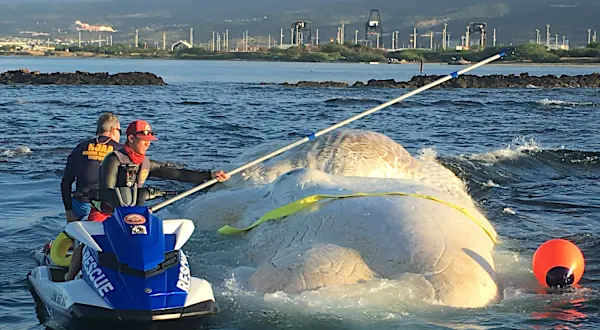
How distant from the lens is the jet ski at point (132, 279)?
19.5 ft

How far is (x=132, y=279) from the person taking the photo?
6000 mm

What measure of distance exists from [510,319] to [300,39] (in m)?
186

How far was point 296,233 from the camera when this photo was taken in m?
7.84

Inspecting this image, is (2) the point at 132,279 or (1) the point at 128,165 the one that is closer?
(2) the point at 132,279

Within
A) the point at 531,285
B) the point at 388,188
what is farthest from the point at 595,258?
the point at 388,188

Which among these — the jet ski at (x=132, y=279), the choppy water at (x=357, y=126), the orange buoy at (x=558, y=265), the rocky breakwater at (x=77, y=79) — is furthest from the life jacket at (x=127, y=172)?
the rocky breakwater at (x=77, y=79)

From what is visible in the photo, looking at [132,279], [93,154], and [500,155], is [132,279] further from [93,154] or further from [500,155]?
[500,155]

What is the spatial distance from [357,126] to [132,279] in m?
17.8

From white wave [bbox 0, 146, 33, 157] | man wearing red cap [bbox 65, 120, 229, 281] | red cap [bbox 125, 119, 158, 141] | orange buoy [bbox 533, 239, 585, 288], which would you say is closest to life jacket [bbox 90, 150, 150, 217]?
man wearing red cap [bbox 65, 120, 229, 281]

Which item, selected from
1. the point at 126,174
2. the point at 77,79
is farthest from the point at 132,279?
the point at 77,79

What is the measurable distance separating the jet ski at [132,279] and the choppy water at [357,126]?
0.64 metres

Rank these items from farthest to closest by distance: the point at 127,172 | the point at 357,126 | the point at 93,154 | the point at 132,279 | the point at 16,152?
the point at 357,126, the point at 16,152, the point at 93,154, the point at 127,172, the point at 132,279

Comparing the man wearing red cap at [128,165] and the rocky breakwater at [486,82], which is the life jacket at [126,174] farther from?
the rocky breakwater at [486,82]

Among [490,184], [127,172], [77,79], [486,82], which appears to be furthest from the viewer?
[486,82]
